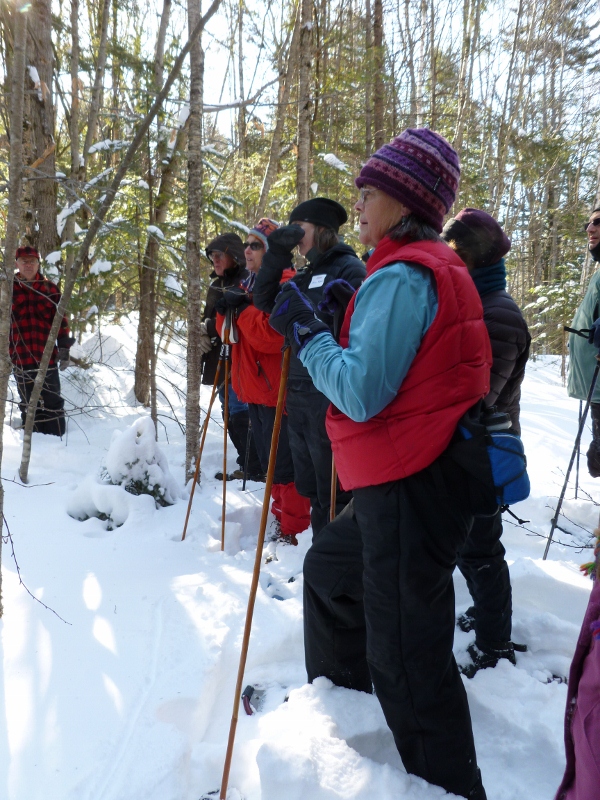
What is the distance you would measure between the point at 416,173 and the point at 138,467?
3.70 meters

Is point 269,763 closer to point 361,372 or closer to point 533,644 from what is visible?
point 361,372

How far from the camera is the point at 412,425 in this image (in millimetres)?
1661

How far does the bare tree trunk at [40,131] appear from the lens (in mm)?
6797

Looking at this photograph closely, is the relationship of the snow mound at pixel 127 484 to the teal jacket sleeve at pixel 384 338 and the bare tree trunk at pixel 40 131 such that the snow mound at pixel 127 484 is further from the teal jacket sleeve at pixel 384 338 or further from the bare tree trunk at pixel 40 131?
the bare tree trunk at pixel 40 131

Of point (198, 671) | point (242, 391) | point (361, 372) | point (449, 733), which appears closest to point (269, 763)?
point (449, 733)

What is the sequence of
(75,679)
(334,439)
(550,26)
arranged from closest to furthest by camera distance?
(334,439), (75,679), (550,26)

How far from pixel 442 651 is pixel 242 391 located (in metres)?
3.08

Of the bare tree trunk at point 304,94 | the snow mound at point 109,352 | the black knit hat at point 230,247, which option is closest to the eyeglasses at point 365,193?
the black knit hat at point 230,247

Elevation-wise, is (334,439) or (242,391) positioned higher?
(334,439)

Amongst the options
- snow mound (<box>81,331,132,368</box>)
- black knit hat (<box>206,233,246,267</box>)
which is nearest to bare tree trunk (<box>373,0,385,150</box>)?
black knit hat (<box>206,233,246,267</box>)

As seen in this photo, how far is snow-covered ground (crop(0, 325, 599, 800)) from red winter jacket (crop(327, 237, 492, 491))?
3.29 feet

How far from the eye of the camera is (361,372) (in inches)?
63.1

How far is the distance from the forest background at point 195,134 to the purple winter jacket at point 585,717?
9.43 ft

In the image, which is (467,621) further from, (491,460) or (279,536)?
(279,536)
